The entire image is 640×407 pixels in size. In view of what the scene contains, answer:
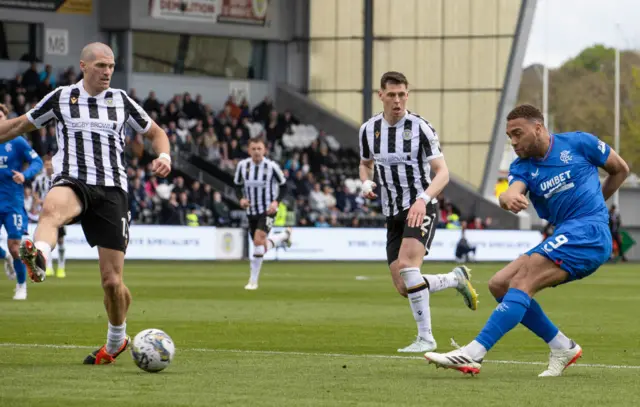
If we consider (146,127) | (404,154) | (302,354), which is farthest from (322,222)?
(146,127)

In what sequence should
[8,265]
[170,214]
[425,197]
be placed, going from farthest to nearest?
[170,214], [8,265], [425,197]

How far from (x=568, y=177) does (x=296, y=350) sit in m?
3.25

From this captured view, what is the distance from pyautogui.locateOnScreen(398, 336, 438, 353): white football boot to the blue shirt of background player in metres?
2.55

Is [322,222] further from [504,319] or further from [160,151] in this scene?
[504,319]

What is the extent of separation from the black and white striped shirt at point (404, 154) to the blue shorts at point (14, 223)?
23.9 ft

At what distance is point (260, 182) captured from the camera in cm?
2230

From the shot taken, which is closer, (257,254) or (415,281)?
(415,281)

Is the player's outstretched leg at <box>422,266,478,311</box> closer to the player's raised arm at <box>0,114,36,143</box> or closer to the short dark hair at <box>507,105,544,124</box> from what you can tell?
the short dark hair at <box>507,105,544,124</box>

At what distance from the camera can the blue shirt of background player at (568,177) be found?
352 inches

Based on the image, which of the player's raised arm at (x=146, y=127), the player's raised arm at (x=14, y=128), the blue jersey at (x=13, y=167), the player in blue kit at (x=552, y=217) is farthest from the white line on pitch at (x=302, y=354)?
the blue jersey at (x=13, y=167)

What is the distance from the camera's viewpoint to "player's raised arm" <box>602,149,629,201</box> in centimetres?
916

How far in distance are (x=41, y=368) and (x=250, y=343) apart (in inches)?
116

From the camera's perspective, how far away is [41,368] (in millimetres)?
9266

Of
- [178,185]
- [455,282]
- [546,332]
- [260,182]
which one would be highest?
[546,332]
